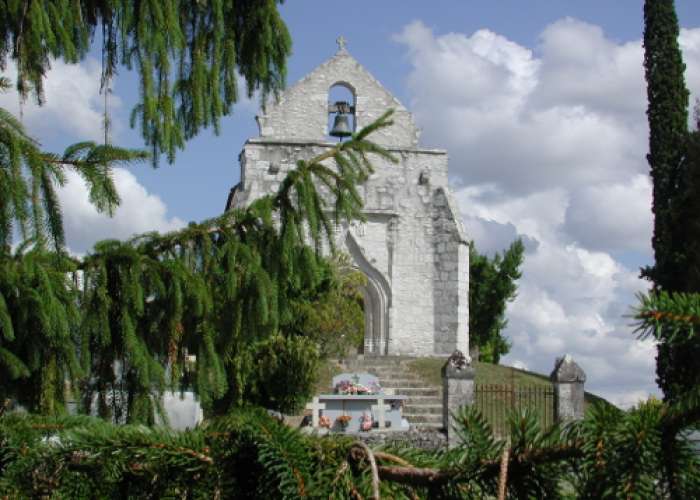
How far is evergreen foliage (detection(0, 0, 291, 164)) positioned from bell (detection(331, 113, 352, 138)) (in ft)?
64.3

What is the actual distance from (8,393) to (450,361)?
40.8 ft

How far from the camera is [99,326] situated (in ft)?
16.8

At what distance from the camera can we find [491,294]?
34.2 m

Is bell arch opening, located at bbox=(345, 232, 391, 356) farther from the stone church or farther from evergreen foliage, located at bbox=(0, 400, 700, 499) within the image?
evergreen foliage, located at bbox=(0, 400, 700, 499)

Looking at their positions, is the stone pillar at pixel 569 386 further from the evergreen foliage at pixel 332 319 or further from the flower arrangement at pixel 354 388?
the evergreen foliage at pixel 332 319

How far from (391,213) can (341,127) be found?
278 cm

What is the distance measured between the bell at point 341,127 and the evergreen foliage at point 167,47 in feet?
64.3

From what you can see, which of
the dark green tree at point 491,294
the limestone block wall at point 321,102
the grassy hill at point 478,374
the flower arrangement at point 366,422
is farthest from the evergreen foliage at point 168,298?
the dark green tree at point 491,294

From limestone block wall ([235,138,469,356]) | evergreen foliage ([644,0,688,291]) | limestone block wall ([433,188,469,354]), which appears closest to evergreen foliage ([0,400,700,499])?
evergreen foliage ([644,0,688,291])

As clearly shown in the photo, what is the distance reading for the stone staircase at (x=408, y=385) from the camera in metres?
18.4

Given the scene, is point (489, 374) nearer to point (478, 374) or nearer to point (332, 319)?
point (478, 374)

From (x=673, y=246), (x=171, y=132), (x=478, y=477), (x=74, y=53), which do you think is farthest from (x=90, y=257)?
(x=673, y=246)

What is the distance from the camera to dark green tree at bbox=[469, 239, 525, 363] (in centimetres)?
3394

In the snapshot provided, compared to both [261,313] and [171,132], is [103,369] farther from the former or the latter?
[171,132]
